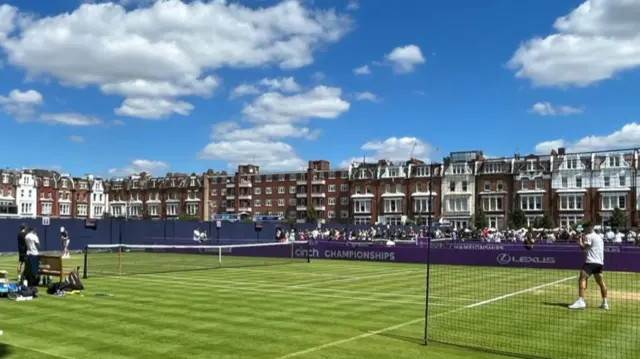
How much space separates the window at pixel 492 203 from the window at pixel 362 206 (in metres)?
22.0

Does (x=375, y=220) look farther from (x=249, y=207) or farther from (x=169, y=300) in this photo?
(x=169, y=300)

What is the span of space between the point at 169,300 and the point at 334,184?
340 ft

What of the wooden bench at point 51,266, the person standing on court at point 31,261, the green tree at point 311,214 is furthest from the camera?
the green tree at point 311,214

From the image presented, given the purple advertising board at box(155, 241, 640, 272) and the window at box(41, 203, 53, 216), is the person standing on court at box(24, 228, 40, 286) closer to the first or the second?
the purple advertising board at box(155, 241, 640, 272)

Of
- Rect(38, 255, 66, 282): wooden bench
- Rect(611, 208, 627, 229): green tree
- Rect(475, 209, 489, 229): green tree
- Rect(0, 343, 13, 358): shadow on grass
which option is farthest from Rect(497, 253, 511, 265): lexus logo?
Rect(475, 209, 489, 229): green tree

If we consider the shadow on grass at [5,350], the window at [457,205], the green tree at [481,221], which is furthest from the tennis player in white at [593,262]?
the window at [457,205]

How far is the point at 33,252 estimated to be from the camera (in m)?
20.5

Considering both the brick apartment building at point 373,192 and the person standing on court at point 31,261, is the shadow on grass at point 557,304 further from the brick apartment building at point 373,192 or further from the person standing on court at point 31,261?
the brick apartment building at point 373,192

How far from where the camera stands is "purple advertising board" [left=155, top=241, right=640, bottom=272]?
3303cm

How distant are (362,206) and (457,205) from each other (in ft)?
61.4

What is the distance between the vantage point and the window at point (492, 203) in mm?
A: 99500

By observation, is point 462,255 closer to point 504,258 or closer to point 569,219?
point 504,258

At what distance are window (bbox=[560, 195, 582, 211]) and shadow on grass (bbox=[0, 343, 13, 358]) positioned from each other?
92048mm

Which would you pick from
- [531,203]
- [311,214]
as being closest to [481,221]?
[531,203]
